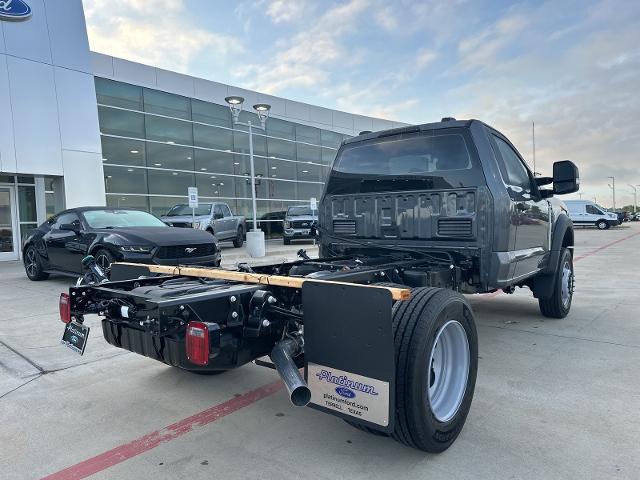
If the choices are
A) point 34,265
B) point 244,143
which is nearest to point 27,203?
point 34,265

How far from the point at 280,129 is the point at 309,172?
315 centimetres

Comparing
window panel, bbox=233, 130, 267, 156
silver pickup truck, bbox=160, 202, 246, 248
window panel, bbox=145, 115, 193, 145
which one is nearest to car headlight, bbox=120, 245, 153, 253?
silver pickup truck, bbox=160, 202, 246, 248

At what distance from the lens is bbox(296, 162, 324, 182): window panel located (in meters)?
26.3

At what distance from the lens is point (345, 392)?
7.99ft

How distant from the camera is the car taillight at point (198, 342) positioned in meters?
2.41

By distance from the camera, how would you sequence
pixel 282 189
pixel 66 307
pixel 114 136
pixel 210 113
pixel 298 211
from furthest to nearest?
pixel 282 189, pixel 210 113, pixel 298 211, pixel 114 136, pixel 66 307

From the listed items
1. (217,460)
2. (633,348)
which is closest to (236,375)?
(217,460)

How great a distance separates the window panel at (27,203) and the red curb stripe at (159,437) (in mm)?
14361

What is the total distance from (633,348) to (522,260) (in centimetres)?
144

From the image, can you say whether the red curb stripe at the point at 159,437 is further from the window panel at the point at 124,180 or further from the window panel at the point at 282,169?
the window panel at the point at 282,169

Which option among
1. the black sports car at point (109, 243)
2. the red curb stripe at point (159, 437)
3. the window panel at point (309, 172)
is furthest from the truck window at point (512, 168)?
the window panel at point (309, 172)

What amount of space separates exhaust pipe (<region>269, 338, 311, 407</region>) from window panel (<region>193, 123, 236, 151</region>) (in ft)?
63.1

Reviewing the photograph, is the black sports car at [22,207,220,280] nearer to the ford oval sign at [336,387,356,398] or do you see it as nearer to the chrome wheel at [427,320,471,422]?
the chrome wheel at [427,320,471,422]

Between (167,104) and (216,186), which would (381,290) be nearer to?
(167,104)
